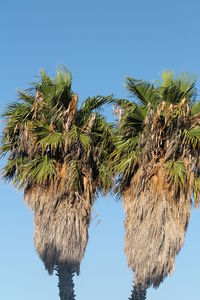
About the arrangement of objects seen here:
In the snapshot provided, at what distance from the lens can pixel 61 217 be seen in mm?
24578

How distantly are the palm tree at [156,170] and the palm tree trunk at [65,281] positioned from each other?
1.78 m

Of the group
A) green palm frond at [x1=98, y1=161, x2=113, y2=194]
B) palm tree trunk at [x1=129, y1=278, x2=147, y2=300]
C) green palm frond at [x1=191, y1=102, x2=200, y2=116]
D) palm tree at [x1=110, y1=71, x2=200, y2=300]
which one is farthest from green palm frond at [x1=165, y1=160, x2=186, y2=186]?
palm tree trunk at [x1=129, y1=278, x2=147, y2=300]

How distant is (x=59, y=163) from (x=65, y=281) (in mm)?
3280

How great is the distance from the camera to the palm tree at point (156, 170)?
23.4 metres

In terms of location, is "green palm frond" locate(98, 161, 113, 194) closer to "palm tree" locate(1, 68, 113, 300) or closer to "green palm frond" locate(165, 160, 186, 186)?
"palm tree" locate(1, 68, 113, 300)

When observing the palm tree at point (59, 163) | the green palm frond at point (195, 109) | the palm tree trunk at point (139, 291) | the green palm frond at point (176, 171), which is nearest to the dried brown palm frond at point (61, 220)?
the palm tree at point (59, 163)

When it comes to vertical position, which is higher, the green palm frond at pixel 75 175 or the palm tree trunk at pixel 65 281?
the green palm frond at pixel 75 175

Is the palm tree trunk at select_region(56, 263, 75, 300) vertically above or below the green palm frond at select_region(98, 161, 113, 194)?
below

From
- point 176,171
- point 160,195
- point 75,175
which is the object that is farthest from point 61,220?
point 176,171

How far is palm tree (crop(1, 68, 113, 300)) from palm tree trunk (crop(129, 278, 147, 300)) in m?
1.67

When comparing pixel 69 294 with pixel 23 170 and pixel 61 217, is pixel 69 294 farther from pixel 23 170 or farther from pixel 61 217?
pixel 23 170

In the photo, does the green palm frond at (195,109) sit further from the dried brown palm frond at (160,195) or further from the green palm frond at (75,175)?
the green palm frond at (75,175)

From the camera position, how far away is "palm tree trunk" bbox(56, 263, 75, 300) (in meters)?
24.3

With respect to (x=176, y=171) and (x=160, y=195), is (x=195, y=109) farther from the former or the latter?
(x=160, y=195)
